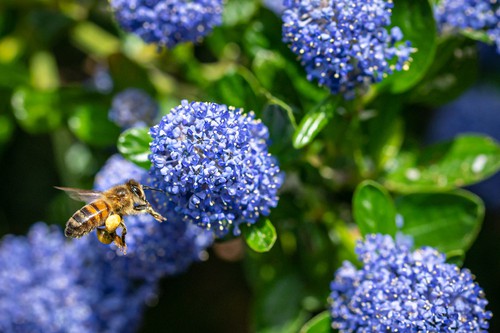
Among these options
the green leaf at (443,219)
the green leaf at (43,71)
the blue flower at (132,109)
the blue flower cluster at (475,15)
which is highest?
the blue flower cluster at (475,15)

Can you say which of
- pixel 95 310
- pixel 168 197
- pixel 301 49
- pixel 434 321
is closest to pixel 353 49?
pixel 301 49

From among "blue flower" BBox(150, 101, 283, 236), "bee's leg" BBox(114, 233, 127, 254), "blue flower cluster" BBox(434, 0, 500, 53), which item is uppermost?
"blue flower cluster" BBox(434, 0, 500, 53)

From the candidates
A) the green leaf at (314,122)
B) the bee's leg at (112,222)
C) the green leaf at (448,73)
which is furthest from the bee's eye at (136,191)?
the green leaf at (448,73)

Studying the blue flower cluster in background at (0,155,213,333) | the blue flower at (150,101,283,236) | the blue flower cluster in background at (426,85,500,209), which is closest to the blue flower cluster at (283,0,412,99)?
the blue flower at (150,101,283,236)

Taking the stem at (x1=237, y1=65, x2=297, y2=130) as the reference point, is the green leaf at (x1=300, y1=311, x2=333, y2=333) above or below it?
below

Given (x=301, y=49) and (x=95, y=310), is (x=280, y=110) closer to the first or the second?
(x=301, y=49)

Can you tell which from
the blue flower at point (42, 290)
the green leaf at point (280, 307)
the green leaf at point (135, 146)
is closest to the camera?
the green leaf at point (135, 146)

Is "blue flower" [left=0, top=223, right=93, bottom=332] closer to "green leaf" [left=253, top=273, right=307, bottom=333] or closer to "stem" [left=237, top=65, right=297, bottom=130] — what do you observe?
"green leaf" [left=253, top=273, right=307, bottom=333]

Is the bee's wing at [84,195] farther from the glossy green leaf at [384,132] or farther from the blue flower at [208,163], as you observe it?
the glossy green leaf at [384,132]
